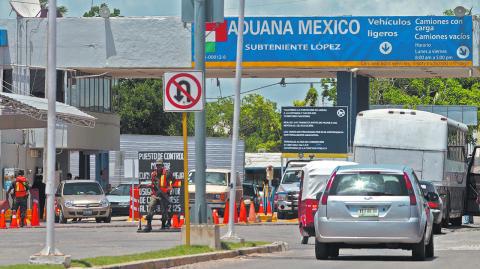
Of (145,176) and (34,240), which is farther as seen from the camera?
(145,176)

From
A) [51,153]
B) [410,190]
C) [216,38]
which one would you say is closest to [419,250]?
[410,190]

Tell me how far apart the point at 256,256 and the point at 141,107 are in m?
75.7

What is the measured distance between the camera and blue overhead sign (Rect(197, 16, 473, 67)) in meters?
51.2

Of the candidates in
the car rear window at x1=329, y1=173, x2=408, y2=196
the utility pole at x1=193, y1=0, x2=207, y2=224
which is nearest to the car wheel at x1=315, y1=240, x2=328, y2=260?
the car rear window at x1=329, y1=173, x2=408, y2=196

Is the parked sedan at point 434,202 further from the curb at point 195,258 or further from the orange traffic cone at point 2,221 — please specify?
the orange traffic cone at point 2,221

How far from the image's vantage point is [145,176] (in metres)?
37.5

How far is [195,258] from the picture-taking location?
21.5 metres

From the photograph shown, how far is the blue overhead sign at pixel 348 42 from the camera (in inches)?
2015

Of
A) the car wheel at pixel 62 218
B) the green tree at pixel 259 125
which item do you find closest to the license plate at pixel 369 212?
the car wheel at pixel 62 218

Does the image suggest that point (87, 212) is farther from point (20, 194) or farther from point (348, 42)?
point (348, 42)

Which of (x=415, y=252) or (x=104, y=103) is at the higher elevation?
(x=104, y=103)

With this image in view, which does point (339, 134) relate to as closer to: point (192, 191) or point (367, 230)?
point (192, 191)

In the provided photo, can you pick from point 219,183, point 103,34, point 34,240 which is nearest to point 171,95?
point 34,240

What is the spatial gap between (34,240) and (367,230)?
33.7 ft
